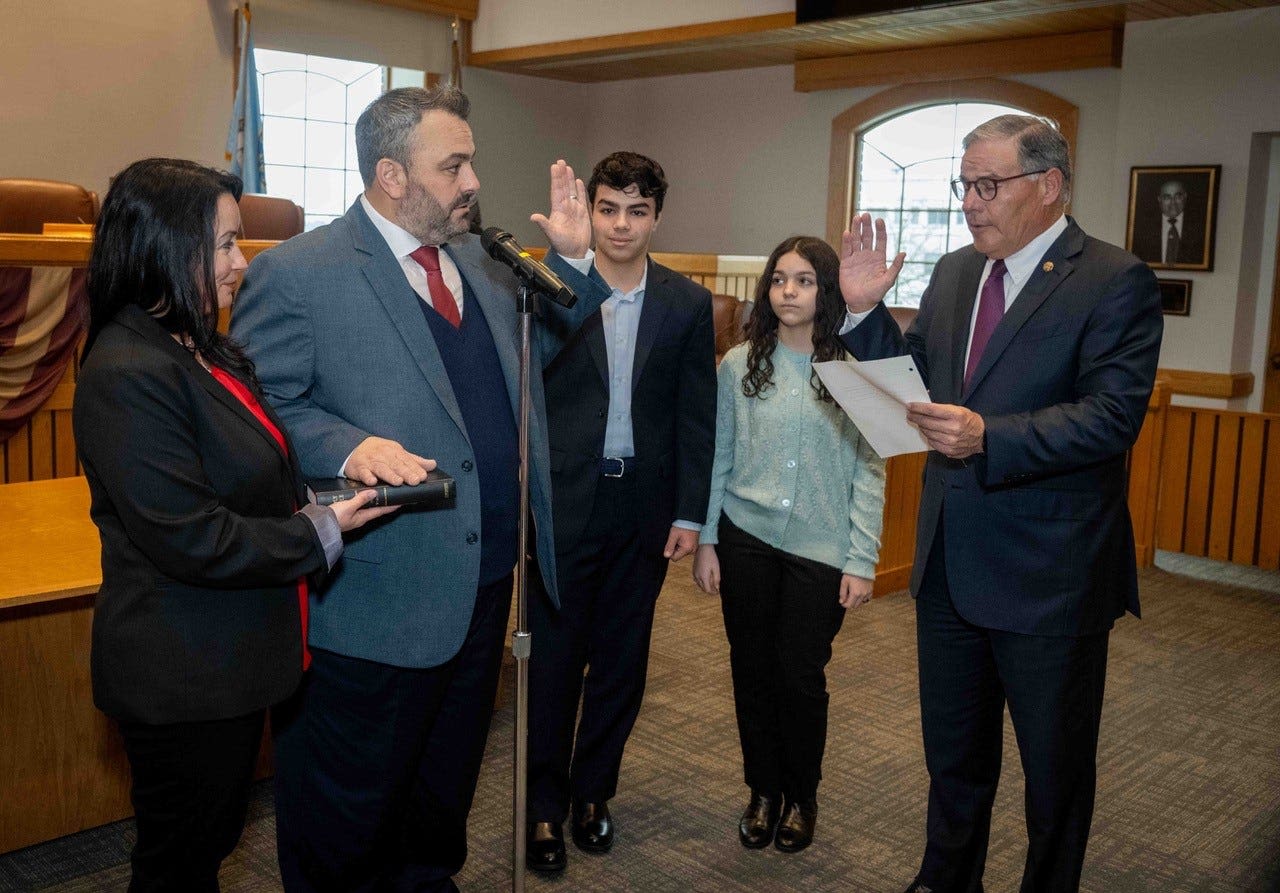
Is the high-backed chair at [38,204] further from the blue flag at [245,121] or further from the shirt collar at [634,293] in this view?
the shirt collar at [634,293]

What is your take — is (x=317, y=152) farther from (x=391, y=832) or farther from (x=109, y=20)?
(x=391, y=832)

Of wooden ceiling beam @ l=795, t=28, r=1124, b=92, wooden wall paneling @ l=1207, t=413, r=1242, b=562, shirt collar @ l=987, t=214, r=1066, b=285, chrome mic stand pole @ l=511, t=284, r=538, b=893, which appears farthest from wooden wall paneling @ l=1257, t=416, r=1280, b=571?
chrome mic stand pole @ l=511, t=284, r=538, b=893

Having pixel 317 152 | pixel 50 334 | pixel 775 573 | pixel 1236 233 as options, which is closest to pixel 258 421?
pixel 775 573

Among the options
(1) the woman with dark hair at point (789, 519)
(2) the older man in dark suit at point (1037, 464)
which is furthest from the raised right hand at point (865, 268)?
(1) the woman with dark hair at point (789, 519)

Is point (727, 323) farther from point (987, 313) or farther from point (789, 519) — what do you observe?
point (987, 313)

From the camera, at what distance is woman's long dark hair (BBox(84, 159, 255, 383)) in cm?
178

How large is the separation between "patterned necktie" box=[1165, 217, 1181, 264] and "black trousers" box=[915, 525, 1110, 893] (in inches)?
214

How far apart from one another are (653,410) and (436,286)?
2.58ft

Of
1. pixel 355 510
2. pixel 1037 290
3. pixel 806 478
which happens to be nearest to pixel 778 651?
pixel 806 478

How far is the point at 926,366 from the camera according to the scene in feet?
8.60

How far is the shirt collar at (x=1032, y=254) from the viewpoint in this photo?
2309 mm

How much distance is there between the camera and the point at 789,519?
285 centimetres

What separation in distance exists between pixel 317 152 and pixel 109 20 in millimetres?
2161

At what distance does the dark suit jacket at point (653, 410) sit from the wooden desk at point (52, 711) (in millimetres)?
1122
